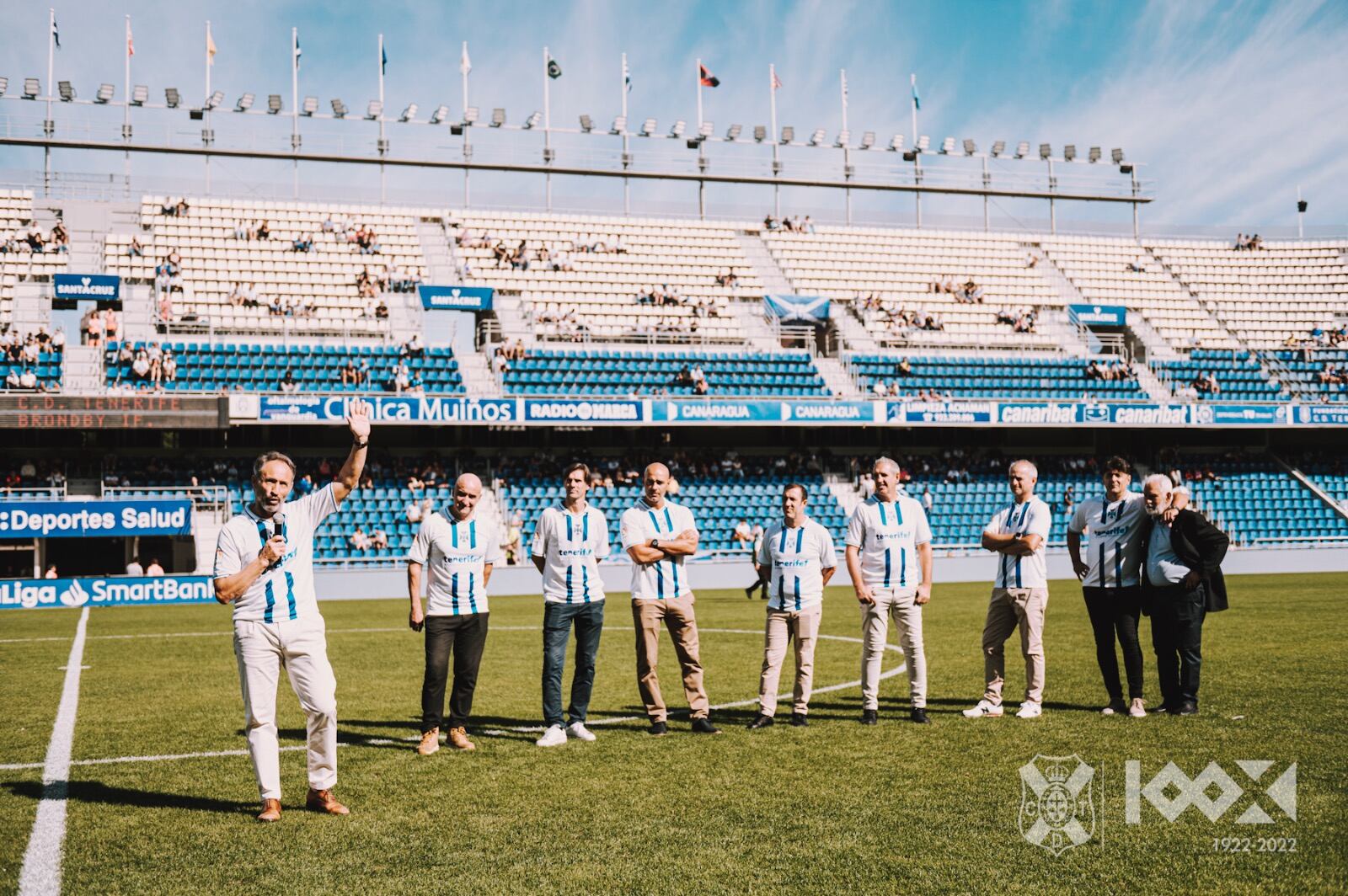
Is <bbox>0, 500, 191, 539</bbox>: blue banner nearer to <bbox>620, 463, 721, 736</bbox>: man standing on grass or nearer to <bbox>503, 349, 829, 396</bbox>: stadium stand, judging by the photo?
<bbox>503, 349, 829, 396</bbox>: stadium stand

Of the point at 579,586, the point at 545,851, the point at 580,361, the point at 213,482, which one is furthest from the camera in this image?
the point at 580,361

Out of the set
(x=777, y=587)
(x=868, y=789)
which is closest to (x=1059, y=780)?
(x=868, y=789)

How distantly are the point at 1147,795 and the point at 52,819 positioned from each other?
6598 mm

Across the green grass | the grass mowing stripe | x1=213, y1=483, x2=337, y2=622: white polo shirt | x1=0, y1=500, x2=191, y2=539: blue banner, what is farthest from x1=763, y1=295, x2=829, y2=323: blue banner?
x1=213, y1=483, x2=337, y2=622: white polo shirt

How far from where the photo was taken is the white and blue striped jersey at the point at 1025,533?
913 centimetres

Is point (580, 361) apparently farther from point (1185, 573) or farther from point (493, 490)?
point (1185, 573)

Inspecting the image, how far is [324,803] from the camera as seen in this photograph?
21.3 ft

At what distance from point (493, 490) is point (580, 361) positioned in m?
5.46

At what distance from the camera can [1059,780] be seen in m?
6.86

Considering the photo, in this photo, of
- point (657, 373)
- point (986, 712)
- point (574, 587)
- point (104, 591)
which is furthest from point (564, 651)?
point (657, 373)

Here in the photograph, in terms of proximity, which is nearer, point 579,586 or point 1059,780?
point 1059,780

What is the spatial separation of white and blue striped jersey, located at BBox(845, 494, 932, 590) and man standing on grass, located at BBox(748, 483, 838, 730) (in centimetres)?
32

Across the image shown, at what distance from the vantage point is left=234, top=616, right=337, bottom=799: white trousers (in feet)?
20.7

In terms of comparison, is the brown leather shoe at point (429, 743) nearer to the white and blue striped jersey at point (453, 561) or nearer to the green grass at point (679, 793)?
the green grass at point (679, 793)
